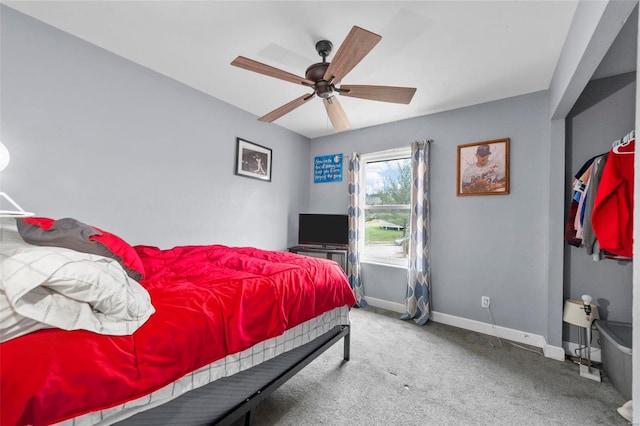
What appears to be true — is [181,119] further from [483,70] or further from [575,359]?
[575,359]

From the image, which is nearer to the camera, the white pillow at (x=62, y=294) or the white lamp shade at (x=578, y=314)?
the white pillow at (x=62, y=294)

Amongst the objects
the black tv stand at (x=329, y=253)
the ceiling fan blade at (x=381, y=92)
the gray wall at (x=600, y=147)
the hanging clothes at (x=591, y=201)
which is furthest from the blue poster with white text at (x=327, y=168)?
the hanging clothes at (x=591, y=201)

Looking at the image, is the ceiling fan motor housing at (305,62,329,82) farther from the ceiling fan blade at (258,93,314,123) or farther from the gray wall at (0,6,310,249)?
the gray wall at (0,6,310,249)

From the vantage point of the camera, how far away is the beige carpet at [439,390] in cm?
164

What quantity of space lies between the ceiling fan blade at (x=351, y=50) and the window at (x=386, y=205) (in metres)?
2.02

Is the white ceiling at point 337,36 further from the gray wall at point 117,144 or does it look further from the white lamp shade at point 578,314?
the white lamp shade at point 578,314

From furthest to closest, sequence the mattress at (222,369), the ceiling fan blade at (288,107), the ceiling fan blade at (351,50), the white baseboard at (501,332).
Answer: the white baseboard at (501,332) < the ceiling fan blade at (288,107) < the ceiling fan blade at (351,50) < the mattress at (222,369)

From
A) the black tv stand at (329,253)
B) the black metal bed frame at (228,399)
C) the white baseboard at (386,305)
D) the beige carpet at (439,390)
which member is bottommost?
the beige carpet at (439,390)

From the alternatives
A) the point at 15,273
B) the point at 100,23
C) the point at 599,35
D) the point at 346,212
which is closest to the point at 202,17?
the point at 100,23

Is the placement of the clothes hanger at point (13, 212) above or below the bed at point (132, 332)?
above

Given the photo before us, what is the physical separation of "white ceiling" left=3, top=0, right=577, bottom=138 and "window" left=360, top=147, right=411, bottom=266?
110 centimetres

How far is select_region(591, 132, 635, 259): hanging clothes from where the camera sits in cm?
182

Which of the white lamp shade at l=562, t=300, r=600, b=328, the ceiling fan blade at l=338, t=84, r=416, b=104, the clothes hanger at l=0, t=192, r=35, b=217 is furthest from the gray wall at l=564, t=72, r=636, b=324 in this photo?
the clothes hanger at l=0, t=192, r=35, b=217

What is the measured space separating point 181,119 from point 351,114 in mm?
1934
